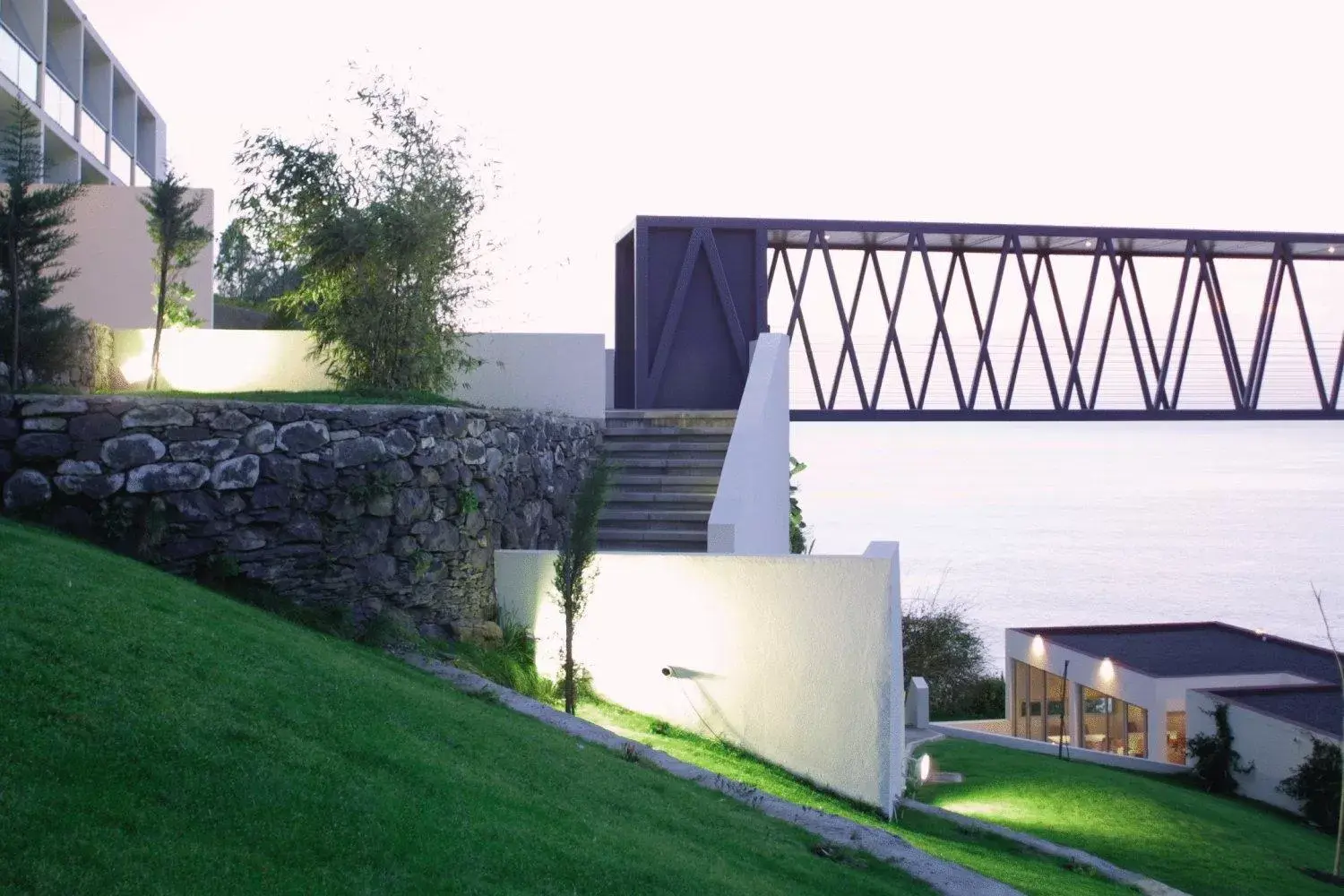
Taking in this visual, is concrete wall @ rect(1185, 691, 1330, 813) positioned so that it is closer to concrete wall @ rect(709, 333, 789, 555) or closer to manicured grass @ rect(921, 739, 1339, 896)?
manicured grass @ rect(921, 739, 1339, 896)

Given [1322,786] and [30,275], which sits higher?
[30,275]

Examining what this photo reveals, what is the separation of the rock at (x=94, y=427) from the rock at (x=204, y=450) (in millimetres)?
385

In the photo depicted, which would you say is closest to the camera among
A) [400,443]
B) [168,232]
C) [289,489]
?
[289,489]

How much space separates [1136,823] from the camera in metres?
15.7

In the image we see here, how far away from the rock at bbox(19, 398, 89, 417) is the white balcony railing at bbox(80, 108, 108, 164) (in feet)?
53.3

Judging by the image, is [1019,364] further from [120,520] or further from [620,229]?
[120,520]

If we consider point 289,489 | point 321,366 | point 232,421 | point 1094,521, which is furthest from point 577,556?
point 1094,521

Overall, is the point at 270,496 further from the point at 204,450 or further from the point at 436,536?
the point at 436,536

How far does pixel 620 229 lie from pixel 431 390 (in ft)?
16.3

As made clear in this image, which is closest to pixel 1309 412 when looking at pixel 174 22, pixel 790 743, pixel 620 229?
pixel 620 229

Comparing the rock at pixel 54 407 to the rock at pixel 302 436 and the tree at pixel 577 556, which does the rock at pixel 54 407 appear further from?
the tree at pixel 577 556

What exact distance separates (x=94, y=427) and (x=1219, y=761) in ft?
74.2

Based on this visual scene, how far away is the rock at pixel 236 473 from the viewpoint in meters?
8.46

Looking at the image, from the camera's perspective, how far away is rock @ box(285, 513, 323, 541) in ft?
29.1
